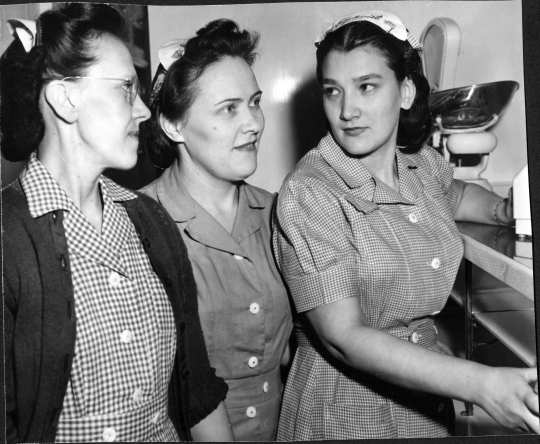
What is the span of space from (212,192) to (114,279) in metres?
0.18

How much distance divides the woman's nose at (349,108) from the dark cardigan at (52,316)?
29cm

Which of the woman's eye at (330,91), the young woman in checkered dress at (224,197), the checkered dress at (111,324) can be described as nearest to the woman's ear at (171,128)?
the young woman in checkered dress at (224,197)

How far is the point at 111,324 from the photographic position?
2.69 feet

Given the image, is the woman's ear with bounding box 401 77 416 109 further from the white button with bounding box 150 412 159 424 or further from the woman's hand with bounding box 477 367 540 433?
the white button with bounding box 150 412 159 424

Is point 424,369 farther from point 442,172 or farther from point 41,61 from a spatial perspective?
point 41,61

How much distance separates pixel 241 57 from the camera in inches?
34.3

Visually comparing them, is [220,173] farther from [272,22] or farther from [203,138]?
[272,22]

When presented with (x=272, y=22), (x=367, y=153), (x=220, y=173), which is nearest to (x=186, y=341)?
(x=220, y=173)

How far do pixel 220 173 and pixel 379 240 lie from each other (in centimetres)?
25

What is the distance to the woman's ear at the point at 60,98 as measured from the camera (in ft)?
2.66

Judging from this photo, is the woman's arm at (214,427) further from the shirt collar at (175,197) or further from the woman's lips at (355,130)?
the woman's lips at (355,130)

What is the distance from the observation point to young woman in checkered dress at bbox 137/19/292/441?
85 centimetres

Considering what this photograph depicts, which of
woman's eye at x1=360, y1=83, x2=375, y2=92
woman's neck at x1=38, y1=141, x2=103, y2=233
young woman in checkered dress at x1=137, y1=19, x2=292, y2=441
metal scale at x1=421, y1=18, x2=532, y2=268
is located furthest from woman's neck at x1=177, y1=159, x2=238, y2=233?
metal scale at x1=421, y1=18, x2=532, y2=268

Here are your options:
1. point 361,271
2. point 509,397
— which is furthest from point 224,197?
point 509,397
